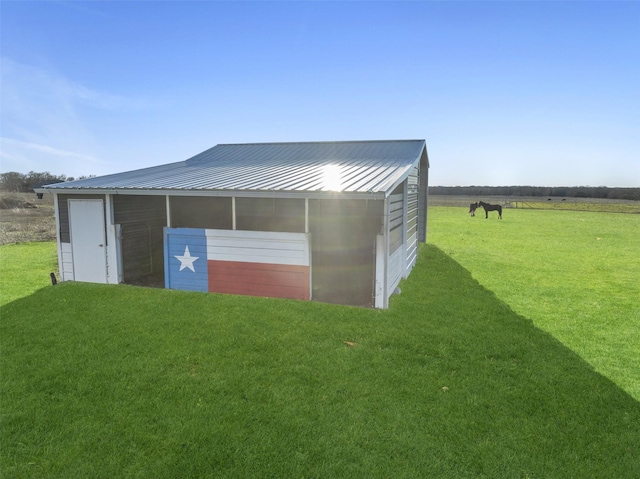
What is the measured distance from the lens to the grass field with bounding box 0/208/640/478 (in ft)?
12.7

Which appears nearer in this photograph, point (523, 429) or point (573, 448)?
point (573, 448)

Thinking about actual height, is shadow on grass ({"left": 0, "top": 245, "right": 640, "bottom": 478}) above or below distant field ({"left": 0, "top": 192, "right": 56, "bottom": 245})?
below

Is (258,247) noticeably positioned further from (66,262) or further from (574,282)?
(574,282)

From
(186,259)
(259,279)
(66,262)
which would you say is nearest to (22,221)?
(66,262)

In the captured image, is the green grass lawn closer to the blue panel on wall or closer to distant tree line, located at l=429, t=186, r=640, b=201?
the blue panel on wall

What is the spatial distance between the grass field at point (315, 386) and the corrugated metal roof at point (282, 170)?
2.41m

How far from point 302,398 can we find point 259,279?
14.6 ft

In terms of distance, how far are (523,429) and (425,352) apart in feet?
6.62

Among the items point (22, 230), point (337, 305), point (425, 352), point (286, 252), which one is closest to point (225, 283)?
point (286, 252)

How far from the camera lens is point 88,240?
10.3 metres

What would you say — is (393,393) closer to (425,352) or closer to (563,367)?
(425,352)

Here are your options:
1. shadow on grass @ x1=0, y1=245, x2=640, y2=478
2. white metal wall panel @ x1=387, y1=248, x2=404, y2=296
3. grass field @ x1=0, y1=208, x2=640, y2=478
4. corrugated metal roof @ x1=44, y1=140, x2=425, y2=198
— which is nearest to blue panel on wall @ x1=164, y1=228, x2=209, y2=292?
grass field @ x1=0, y1=208, x2=640, y2=478

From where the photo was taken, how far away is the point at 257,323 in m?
7.47

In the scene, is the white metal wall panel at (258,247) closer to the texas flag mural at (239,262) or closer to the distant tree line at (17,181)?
the texas flag mural at (239,262)
